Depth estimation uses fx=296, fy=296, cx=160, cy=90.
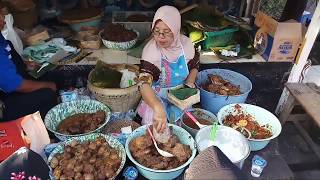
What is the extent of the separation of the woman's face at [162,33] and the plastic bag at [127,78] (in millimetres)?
606

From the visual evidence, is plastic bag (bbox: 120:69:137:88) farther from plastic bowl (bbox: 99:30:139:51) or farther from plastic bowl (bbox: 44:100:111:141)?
plastic bowl (bbox: 99:30:139:51)

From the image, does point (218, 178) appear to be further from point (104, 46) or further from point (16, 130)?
point (104, 46)

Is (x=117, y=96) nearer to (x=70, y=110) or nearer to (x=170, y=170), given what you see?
(x=70, y=110)

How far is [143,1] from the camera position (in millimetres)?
4766

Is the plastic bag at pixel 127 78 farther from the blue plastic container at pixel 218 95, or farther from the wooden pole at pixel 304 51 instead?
the wooden pole at pixel 304 51

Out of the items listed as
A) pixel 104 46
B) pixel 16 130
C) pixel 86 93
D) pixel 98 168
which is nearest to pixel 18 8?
pixel 104 46

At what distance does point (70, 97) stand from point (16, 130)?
2.52 ft

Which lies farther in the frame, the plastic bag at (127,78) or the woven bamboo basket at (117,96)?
the plastic bag at (127,78)

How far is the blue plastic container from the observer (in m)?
3.05

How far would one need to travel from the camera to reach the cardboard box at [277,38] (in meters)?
3.59

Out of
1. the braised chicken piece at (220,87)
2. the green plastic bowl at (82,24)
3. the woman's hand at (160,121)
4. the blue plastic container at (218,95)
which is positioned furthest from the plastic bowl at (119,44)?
the woman's hand at (160,121)

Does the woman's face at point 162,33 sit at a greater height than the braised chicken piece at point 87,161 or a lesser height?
greater

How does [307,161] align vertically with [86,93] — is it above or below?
below

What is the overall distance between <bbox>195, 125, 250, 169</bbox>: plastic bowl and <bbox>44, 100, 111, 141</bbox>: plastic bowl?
2.89 feet
